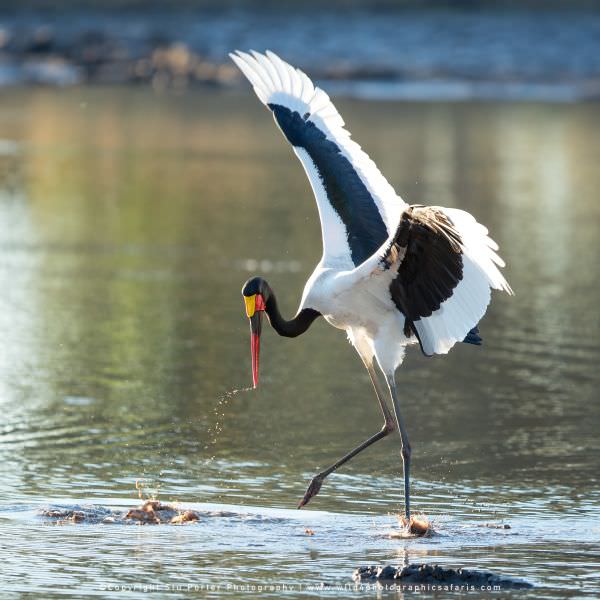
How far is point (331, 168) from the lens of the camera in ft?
28.1

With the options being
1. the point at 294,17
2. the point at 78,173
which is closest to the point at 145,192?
the point at 78,173

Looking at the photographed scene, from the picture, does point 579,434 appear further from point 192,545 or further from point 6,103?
point 6,103

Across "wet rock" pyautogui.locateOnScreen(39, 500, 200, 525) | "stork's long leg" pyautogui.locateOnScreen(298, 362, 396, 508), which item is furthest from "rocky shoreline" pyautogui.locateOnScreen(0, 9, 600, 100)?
"wet rock" pyautogui.locateOnScreen(39, 500, 200, 525)

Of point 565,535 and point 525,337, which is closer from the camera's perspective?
point 565,535

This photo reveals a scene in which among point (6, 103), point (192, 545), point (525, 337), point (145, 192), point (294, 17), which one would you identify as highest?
point (294, 17)

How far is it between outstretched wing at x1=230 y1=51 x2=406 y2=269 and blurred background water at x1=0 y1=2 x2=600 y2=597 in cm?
112

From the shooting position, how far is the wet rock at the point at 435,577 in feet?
20.6

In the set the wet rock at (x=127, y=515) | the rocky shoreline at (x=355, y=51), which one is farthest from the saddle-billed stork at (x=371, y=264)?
the rocky shoreline at (x=355, y=51)

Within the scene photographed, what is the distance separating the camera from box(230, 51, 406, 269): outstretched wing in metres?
8.23

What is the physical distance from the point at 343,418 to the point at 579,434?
128 cm

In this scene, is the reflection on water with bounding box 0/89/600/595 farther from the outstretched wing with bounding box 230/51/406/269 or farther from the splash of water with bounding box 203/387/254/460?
the outstretched wing with bounding box 230/51/406/269

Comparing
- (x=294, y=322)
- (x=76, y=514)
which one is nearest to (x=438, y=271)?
(x=294, y=322)

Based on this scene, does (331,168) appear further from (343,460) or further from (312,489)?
(312,489)

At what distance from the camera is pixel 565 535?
7.12 metres
